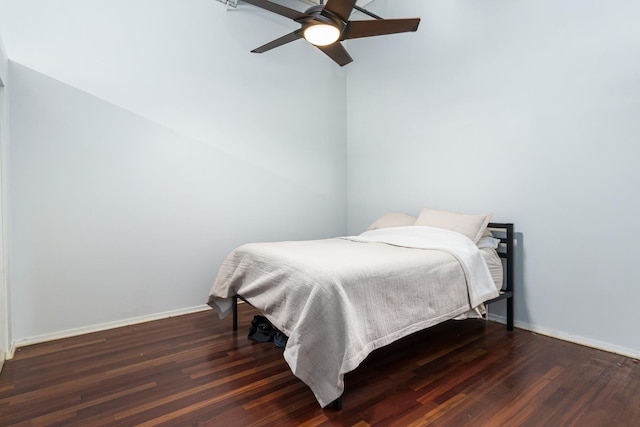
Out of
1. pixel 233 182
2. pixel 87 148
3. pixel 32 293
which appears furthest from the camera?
pixel 233 182

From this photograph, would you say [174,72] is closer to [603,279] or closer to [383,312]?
[383,312]

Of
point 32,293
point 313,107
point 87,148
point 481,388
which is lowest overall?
point 481,388

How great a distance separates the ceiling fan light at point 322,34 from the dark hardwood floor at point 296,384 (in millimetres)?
2016

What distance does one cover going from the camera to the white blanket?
1.65 metres

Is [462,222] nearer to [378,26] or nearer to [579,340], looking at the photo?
[579,340]

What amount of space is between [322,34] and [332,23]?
121 mm

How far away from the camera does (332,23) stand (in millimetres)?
1900

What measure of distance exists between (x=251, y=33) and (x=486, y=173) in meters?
2.67

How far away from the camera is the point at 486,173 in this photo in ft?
9.73

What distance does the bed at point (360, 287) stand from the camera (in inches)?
65.1

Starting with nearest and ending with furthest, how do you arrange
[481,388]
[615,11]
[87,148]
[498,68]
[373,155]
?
[481,388] → [615,11] → [87,148] → [498,68] → [373,155]

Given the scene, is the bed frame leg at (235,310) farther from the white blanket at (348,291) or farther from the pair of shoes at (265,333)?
the pair of shoes at (265,333)

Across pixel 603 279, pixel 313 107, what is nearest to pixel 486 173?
pixel 603 279

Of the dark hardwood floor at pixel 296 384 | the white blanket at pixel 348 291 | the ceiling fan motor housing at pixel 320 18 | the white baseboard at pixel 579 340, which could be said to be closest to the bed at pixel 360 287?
the white blanket at pixel 348 291
